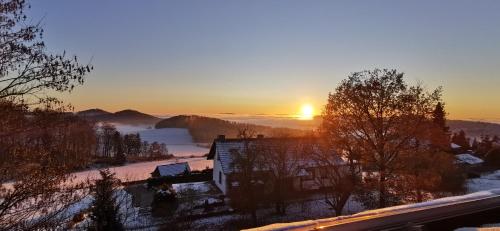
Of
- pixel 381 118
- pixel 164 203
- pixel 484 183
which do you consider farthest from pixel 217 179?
pixel 484 183

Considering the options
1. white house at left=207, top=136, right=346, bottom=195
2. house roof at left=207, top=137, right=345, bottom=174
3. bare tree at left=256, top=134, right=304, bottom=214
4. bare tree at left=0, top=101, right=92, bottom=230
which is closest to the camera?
bare tree at left=0, top=101, right=92, bottom=230

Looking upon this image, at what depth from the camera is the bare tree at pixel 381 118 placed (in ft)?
79.0

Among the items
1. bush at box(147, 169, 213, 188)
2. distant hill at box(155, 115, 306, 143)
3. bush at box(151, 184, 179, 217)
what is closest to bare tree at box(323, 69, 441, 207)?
bush at box(151, 184, 179, 217)

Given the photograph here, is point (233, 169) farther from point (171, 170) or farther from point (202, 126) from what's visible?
point (202, 126)

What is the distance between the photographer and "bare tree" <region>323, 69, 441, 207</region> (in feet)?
79.0

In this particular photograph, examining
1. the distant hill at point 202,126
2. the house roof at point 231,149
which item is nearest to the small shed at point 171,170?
the house roof at point 231,149

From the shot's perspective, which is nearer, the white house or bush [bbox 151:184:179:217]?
bush [bbox 151:184:179:217]

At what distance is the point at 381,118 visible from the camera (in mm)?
24609

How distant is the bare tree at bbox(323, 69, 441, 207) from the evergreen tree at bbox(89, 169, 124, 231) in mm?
13390

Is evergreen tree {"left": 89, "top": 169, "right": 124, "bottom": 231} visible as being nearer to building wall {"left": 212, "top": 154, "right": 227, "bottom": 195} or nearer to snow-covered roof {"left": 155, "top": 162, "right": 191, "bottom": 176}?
building wall {"left": 212, "top": 154, "right": 227, "bottom": 195}

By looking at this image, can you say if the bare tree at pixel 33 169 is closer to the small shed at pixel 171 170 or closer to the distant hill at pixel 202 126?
the small shed at pixel 171 170

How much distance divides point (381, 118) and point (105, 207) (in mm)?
16416

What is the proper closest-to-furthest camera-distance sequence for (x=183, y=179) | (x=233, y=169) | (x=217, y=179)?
(x=233, y=169)
(x=217, y=179)
(x=183, y=179)

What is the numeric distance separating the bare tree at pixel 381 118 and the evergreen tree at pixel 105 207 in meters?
13.4
